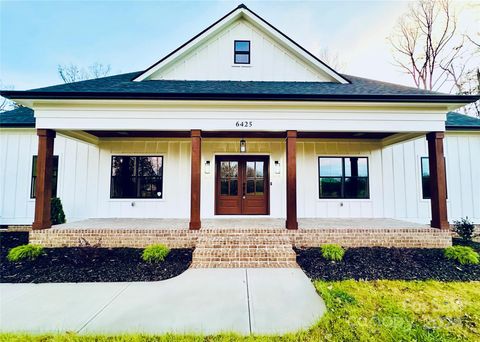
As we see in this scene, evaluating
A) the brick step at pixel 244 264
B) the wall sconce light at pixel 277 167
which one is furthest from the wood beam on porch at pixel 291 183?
the wall sconce light at pixel 277 167

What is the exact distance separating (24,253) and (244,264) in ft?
17.5

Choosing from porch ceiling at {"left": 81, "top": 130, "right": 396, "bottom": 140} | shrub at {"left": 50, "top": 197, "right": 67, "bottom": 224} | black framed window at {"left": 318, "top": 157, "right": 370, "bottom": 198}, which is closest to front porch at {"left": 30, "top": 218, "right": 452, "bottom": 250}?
shrub at {"left": 50, "top": 197, "right": 67, "bottom": 224}

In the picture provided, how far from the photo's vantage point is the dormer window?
908 cm

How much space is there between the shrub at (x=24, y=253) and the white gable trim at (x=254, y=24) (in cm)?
607

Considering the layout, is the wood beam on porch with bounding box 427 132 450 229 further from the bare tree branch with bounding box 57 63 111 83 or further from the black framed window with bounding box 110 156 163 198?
the bare tree branch with bounding box 57 63 111 83

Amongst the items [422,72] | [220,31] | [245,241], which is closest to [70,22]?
→ [220,31]

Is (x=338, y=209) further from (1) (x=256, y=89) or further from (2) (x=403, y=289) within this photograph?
(1) (x=256, y=89)

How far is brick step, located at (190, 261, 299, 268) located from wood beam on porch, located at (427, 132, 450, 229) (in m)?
4.71

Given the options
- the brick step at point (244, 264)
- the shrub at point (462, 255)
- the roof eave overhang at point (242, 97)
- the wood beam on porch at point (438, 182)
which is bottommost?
the brick step at point (244, 264)

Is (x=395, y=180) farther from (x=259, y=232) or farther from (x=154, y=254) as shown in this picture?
(x=154, y=254)

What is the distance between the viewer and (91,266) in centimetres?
521

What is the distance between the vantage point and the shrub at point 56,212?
7707 millimetres

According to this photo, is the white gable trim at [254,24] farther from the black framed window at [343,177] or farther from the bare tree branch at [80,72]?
the bare tree branch at [80,72]

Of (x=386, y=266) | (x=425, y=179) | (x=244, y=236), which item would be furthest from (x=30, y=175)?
(x=425, y=179)
